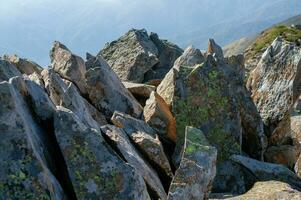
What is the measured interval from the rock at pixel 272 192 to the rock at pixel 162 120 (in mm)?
5972

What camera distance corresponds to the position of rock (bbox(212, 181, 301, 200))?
794 inches

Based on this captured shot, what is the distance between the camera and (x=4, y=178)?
15672 millimetres

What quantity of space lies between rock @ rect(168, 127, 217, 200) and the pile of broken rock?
43 millimetres

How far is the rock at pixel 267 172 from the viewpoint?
80.8ft

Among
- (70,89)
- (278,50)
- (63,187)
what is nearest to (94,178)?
(63,187)

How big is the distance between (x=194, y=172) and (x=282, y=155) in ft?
42.5

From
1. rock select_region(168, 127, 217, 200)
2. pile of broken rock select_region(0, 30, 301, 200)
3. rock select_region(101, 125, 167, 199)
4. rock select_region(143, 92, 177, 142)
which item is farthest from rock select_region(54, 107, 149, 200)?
rock select_region(143, 92, 177, 142)

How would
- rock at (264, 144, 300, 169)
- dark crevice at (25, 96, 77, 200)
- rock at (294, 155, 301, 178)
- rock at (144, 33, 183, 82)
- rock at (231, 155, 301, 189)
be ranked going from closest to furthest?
dark crevice at (25, 96, 77, 200)
rock at (231, 155, 301, 189)
rock at (294, 155, 301, 178)
rock at (264, 144, 300, 169)
rock at (144, 33, 183, 82)

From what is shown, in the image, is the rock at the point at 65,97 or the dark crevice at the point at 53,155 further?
the rock at the point at 65,97

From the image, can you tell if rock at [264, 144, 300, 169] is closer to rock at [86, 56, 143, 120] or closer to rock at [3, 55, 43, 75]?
rock at [86, 56, 143, 120]

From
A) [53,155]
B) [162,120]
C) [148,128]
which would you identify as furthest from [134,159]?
[162,120]

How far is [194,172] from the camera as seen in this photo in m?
19.6

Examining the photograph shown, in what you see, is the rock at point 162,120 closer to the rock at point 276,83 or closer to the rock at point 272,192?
the rock at point 272,192

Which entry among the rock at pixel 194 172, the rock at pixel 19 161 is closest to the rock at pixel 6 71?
the rock at pixel 19 161
